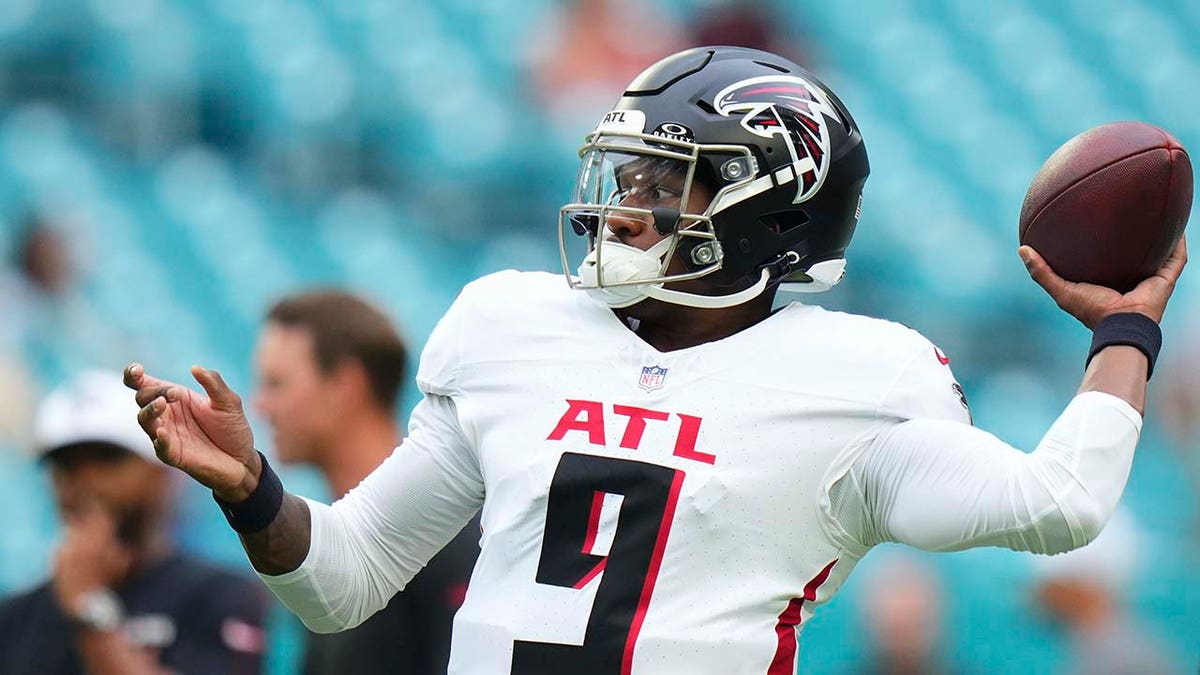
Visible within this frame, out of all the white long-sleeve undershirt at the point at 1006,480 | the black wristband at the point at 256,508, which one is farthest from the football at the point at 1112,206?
the black wristband at the point at 256,508

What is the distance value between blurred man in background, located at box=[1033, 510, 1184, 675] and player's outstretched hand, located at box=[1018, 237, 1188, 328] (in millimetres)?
3050

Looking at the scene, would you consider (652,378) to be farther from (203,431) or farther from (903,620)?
(903,620)

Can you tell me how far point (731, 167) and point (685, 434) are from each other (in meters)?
0.36

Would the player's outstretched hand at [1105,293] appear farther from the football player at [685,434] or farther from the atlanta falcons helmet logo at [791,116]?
the atlanta falcons helmet logo at [791,116]

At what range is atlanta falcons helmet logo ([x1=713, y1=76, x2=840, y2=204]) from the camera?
2.11 metres

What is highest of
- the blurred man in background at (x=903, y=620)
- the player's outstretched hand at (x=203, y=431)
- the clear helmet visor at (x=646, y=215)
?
the clear helmet visor at (x=646, y=215)

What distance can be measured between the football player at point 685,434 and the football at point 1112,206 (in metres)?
0.03

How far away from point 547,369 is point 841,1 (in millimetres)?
4892

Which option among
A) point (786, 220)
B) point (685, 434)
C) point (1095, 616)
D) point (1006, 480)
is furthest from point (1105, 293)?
point (1095, 616)

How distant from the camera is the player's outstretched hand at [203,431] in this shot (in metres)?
1.96

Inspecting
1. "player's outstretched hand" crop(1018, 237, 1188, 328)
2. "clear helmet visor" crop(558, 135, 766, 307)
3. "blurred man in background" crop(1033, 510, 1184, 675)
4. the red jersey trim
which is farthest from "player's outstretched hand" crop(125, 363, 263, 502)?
"blurred man in background" crop(1033, 510, 1184, 675)

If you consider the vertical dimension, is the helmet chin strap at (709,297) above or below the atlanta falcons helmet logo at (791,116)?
below

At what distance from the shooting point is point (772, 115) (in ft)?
6.95

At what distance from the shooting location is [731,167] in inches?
82.5
